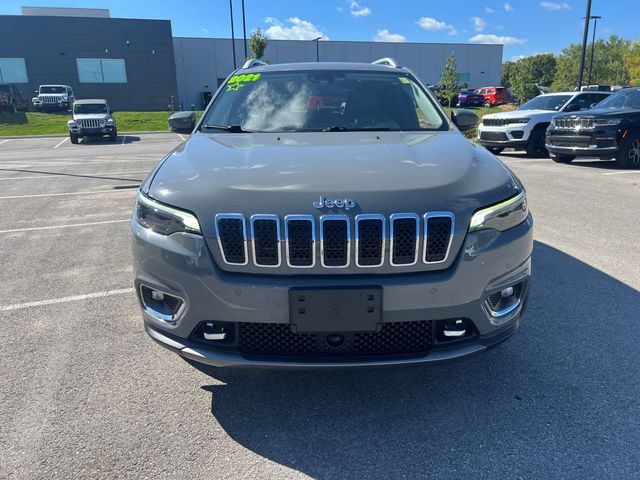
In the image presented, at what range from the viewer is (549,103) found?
1337 centimetres

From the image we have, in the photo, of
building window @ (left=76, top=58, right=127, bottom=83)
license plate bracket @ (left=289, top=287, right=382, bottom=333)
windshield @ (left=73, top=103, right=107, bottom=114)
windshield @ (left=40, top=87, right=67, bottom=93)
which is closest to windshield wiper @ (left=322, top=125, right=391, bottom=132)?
license plate bracket @ (left=289, top=287, right=382, bottom=333)

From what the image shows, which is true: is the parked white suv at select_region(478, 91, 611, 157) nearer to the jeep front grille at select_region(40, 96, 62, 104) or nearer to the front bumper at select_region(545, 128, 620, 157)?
the front bumper at select_region(545, 128, 620, 157)

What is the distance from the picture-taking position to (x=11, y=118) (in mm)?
32469

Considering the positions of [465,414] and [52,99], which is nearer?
[465,414]

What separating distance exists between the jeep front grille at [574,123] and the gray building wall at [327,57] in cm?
4379

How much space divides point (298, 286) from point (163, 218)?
74 centimetres

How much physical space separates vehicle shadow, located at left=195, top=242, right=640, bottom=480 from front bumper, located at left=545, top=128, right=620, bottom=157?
8278 mm

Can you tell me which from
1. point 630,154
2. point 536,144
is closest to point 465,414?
point 630,154

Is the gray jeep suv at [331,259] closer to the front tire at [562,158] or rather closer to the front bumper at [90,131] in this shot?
the front tire at [562,158]

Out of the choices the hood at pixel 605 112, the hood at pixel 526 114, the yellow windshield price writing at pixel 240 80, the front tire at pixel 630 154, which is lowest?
the front tire at pixel 630 154

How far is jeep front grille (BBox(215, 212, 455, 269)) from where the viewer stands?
2100mm

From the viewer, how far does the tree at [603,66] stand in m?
57.4

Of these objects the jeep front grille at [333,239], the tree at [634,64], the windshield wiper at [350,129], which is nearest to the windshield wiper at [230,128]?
the windshield wiper at [350,129]

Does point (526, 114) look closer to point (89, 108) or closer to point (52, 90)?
point (89, 108)
